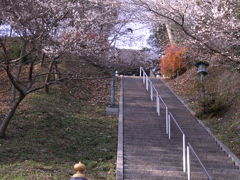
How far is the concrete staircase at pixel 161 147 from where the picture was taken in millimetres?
9500

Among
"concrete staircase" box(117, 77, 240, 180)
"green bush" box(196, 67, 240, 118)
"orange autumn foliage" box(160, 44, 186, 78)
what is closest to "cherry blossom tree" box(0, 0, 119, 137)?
"concrete staircase" box(117, 77, 240, 180)

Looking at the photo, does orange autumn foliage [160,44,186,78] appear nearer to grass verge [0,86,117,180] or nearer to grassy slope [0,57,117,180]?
grassy slope [0,57,117,180]

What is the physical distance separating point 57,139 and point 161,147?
303 centimetres

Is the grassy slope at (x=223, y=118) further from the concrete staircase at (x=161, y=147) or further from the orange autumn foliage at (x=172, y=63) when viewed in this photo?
the orange autumn foliage at (x=172, y=63)

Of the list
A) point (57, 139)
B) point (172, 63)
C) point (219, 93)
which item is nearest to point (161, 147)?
point (57, 139)

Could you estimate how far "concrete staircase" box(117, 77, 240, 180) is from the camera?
9.50 m

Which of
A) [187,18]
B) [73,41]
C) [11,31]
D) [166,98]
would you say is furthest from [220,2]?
[166,98]

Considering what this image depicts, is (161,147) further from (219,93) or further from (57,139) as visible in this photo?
(219,93)

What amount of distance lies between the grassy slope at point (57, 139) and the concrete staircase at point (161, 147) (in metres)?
0.57

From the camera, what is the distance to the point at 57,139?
11.6 m

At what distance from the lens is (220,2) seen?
10.2 m

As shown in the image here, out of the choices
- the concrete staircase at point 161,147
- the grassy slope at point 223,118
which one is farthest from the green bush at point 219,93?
the concrete staircase at point 161,147

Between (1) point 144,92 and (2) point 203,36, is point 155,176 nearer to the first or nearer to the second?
(2) point 203,36

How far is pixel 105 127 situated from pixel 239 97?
19.3 feet
